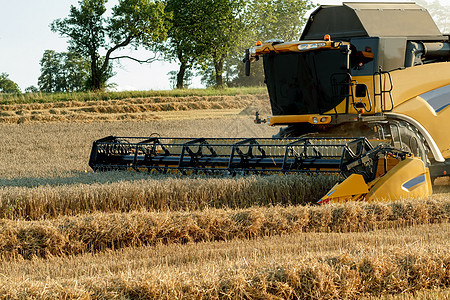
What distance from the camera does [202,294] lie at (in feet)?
11.9

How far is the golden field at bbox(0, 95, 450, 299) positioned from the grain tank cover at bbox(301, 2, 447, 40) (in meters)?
2.40

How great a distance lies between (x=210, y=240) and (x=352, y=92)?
3.47 meters

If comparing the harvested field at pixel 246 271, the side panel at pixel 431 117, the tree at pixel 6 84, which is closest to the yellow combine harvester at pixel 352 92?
the side panel at pixel 431 117

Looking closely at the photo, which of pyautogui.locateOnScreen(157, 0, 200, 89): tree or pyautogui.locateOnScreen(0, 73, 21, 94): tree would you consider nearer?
pyautogui.locateOnScreen(157, 0, 200, 89): tree

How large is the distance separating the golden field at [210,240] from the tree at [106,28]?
67.2 ft

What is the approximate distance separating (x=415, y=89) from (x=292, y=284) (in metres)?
5.40

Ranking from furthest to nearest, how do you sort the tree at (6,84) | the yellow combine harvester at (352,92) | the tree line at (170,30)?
1. the tree at (6,84)
2. the tree line at (170,30)
3. the yellow combine harvester at (352,92)

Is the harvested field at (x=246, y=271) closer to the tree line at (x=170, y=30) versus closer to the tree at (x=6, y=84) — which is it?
the tree line at (x=170, y=30)

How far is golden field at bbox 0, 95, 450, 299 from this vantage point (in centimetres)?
375

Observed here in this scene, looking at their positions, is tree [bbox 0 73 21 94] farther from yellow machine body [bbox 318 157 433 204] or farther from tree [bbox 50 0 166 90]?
yellow machine body [bbox 318 157 433 204]

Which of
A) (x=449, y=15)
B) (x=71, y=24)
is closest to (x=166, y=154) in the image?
(x=71, y=24)

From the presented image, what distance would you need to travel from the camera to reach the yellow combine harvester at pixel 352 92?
7.98m

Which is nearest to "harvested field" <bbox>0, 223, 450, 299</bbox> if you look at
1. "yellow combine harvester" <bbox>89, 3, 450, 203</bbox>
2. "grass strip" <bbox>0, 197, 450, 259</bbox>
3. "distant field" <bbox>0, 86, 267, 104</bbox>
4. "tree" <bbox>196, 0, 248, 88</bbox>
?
"grass strip" <bbox>0, 197, 450, 259</bbox>

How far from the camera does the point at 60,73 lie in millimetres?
44125
